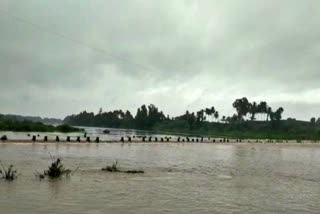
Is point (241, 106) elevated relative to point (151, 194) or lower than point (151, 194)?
elevated

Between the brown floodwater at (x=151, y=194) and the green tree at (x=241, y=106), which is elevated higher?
the green tree at (x=241, y=106)

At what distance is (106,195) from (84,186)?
213 centimetres

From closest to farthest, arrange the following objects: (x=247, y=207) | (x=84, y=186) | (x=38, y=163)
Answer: (x=247, y=207) → (x=84, y=186) → (x=38, y=163)

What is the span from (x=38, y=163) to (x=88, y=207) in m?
13.8

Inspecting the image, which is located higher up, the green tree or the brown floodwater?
the green tree

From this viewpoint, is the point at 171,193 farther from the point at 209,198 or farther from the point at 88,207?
the point at 88,207

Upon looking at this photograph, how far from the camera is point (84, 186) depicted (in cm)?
1641

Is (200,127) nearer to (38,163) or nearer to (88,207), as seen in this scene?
(38,163)

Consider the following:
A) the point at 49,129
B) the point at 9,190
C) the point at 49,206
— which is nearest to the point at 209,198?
the point at 49,206

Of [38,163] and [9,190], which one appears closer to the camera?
[9,190]

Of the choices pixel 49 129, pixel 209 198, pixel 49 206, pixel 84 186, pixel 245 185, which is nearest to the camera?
pixel 49 206

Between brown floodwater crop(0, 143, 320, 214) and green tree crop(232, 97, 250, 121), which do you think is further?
green tree crop(232, 97, 250, 121)

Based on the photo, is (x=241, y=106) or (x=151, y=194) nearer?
(x=151, y=194)

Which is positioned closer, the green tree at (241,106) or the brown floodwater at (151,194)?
the brown floodwater at (151,194)
